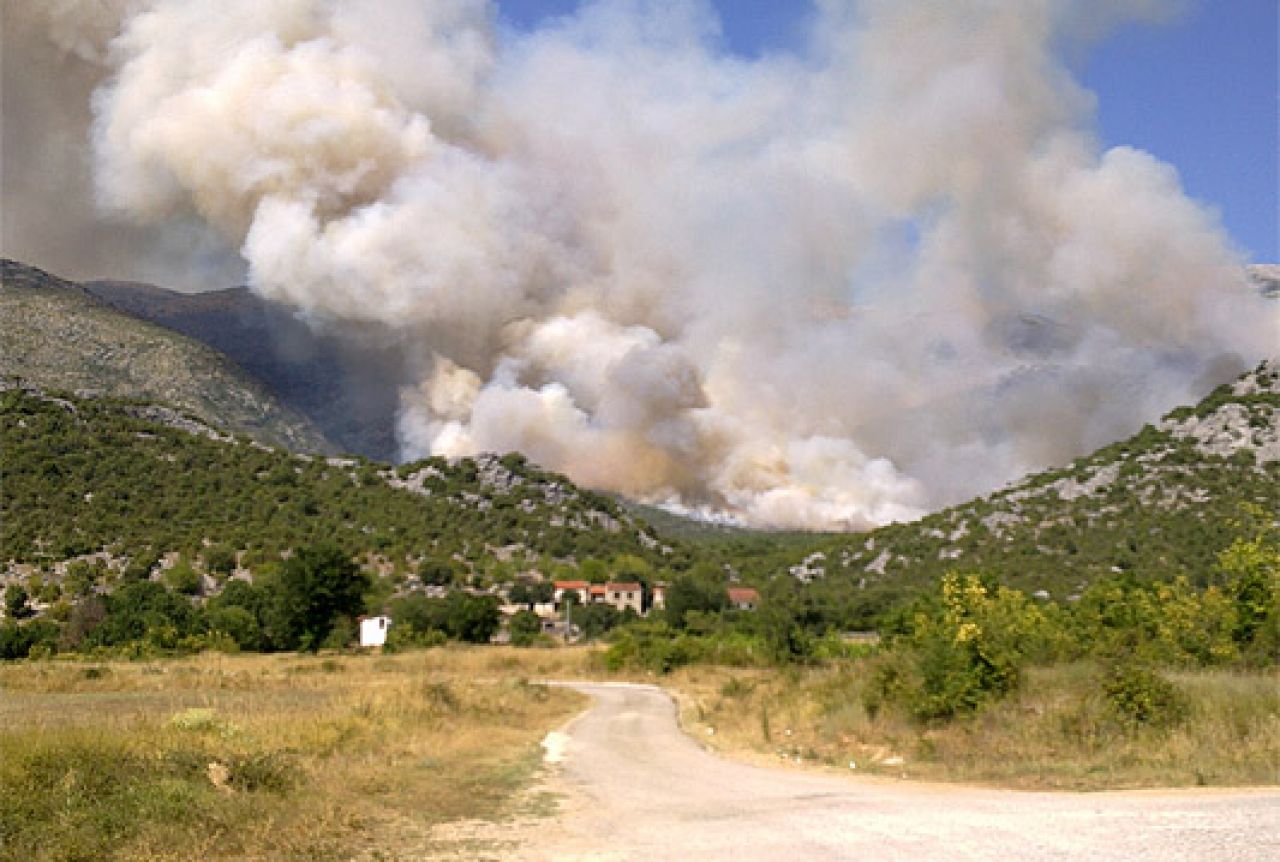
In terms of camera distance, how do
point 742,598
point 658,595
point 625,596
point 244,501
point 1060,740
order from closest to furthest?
point 1060,740 < point 244,501 < point 742,598 < point 625,596 < point 658,595

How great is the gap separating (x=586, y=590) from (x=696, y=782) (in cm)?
9029

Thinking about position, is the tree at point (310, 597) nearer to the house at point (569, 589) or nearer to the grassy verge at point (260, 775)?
the house at point (569, 589)

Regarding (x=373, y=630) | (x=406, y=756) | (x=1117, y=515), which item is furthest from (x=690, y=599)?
(x=406, y=756)

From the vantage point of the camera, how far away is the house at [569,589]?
102606mm

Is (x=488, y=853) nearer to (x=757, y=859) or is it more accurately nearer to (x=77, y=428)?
(x=757, y=859)

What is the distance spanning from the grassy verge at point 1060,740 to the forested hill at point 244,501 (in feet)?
237

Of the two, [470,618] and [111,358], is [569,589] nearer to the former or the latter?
[470,618]

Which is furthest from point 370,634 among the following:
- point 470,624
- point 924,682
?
point 924,682

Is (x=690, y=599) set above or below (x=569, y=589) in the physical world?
below

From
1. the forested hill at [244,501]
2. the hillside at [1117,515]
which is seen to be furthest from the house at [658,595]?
the hillside at [1117,515]

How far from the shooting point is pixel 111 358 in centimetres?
12388

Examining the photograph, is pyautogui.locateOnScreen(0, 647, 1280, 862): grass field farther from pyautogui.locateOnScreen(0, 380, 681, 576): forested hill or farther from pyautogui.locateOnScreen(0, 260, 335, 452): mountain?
pyautogui.locateOnScreen(0, 260, 335, 452): mountain

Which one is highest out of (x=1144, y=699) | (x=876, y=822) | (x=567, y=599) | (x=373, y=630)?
(x=567, y=599)

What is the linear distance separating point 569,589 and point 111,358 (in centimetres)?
6591
